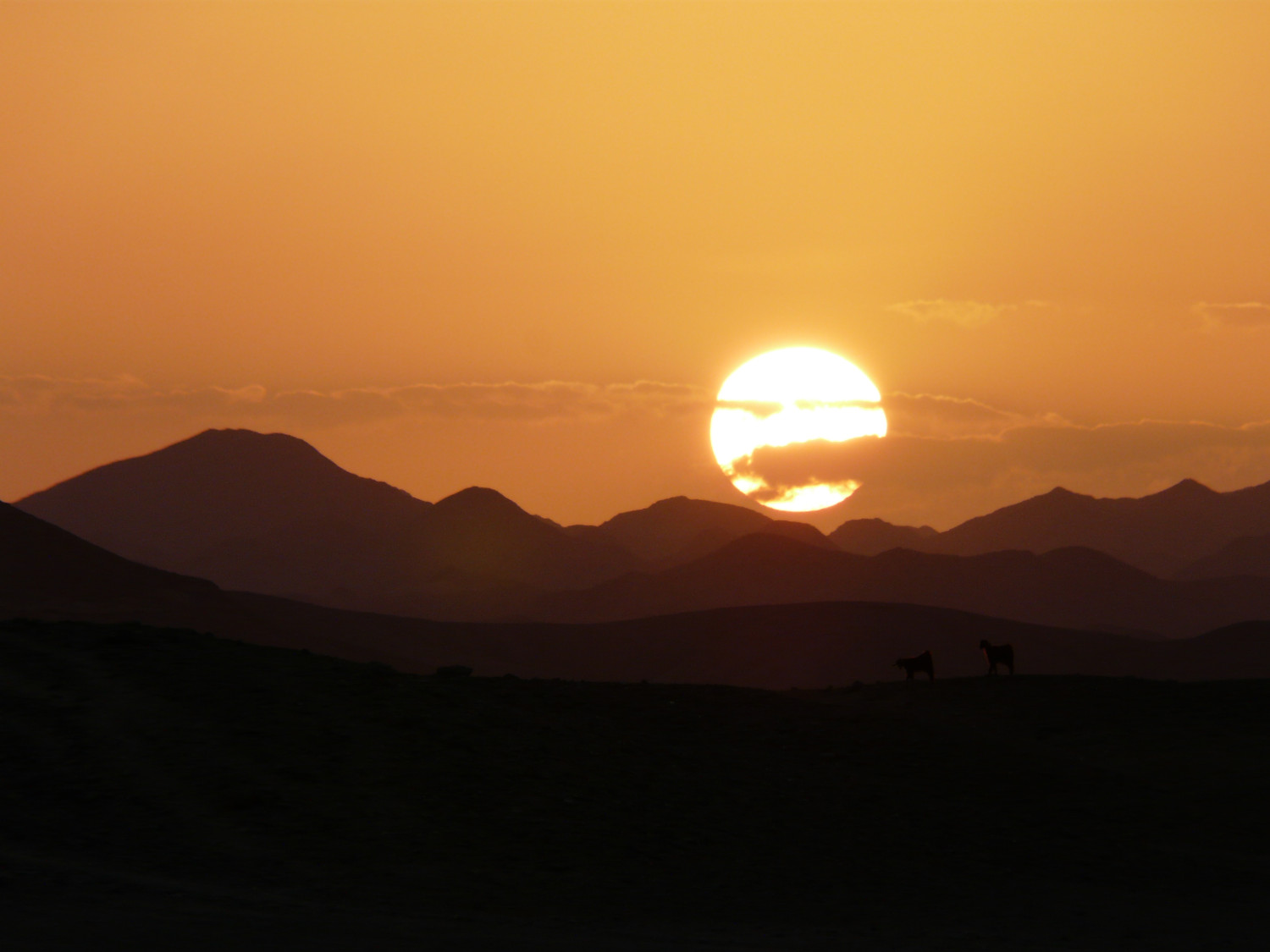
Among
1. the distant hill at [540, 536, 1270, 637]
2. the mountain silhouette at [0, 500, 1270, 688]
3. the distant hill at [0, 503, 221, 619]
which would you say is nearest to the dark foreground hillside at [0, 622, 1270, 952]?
the distant hill at [0, 503, 221, 619]

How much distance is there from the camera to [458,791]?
73.8 ft

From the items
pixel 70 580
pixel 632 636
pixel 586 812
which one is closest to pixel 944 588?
pixel 632 636

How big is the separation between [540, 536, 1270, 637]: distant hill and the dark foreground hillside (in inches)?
4514

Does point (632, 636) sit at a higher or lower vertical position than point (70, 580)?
lower

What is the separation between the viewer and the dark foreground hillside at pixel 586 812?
16703mm

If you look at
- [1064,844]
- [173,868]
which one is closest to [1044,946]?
[1064,844]

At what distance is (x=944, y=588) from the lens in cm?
16012

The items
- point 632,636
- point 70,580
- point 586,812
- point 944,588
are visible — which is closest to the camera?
point 586,812

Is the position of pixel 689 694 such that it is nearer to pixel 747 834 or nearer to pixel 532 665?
pixel 747 834

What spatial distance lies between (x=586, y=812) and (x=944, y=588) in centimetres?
14324

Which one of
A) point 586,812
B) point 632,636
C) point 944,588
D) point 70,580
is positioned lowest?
point 586,812

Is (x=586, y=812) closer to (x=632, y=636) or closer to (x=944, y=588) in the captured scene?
(x=632, y=636)

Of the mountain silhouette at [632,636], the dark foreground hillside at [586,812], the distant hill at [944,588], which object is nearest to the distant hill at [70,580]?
the mountain silhouette at [632,636]

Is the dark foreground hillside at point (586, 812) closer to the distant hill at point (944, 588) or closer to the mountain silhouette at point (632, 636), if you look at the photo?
the mountain silhouette at point (632, 636)
